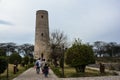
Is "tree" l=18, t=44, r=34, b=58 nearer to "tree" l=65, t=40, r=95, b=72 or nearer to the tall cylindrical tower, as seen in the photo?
the tall cylindrical tower

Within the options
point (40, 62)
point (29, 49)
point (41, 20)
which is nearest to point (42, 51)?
point (41, 20)

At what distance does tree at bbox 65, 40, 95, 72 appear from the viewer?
979 inches

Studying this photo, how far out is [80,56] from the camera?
2486cm

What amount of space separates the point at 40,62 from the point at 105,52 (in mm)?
79185

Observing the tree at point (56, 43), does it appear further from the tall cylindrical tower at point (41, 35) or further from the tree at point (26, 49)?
the tree at point (26, 49)

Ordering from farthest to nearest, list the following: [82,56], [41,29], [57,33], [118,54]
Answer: [118,54] → [41,29] → [57,33] → [82,56]

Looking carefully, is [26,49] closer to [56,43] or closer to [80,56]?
[56,43]

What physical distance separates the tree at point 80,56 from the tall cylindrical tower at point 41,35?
34.4 meters

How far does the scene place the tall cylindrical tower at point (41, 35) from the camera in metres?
60.0

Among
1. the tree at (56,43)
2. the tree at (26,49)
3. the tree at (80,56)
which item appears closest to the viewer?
the tree at (80,56)

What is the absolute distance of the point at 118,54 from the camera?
334ft

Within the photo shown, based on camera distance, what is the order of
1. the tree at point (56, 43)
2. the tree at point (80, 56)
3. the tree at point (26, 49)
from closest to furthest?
the tree at point (80, 56), the tree at point (56, 43), the tree at point (26, 49)

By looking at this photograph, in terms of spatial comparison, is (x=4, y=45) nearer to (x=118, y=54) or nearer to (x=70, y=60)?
(x=118, y=54)

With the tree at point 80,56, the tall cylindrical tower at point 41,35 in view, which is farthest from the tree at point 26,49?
the tree at point 80,56
